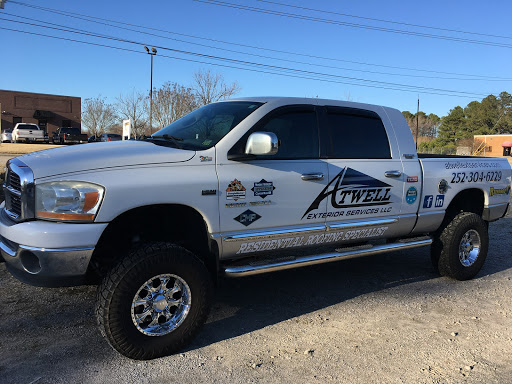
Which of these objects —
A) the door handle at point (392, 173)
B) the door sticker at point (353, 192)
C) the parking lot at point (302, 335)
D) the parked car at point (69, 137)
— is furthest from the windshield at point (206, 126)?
the parked car at point (69, 137)

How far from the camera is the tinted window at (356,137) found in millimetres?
4191

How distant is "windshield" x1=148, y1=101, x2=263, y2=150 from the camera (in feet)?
12.0

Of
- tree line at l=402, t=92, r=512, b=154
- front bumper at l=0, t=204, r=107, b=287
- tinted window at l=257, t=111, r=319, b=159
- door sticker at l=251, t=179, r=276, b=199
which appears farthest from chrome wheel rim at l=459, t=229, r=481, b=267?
tree line at l=402, t=92, r=512, b=154

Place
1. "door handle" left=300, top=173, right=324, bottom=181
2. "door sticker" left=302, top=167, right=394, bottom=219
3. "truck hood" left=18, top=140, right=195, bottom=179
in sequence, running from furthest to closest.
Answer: "door sticker" left=302, top=167, right=394, bottom=219
"door handle" left=300, top=173, right=324, bottom=181
"truck hood" left=18, top=140, right=195, bottom=179

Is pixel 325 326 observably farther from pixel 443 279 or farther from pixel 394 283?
pixel 443 279

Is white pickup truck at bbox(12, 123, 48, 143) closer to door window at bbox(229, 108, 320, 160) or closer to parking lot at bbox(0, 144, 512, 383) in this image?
parking lot at bbox(0, 144, 512, 383)

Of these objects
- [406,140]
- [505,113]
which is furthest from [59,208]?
[505,113]

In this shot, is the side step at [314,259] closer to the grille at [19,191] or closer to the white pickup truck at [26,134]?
the grille at [19,191]

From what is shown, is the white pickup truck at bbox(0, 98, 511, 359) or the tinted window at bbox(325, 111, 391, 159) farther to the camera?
the tinted window at bbox(325, 111, 391, 159)

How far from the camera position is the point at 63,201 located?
9.37 feet

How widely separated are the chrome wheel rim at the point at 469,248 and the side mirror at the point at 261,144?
126 inches

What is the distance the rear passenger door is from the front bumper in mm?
2040

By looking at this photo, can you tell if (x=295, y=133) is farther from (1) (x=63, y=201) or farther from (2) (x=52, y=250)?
(2) (x=52, y=250)

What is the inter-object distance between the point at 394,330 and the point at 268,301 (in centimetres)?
127
